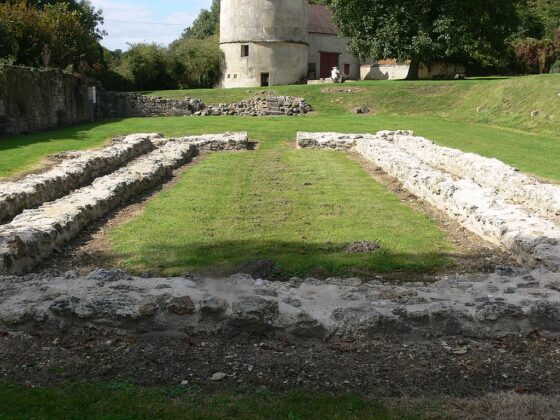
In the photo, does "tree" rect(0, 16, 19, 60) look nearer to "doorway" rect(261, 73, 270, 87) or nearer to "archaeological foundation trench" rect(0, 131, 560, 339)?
"doorway" rect(261, 73, 270, 87)

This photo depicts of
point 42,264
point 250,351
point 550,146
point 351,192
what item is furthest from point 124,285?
point 550,146

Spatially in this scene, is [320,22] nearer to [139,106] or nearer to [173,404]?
[139,106]

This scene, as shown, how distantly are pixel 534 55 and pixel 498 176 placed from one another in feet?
129

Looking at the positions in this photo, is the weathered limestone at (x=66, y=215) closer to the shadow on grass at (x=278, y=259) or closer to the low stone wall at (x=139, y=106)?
the shadow on grass at (x=278, y=259)

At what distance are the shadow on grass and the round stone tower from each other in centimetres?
3858

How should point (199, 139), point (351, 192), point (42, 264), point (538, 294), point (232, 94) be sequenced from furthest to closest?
point (232, 94) → point (199, 139) → point (351, 192) → point (42, 264) → point (538, 294)

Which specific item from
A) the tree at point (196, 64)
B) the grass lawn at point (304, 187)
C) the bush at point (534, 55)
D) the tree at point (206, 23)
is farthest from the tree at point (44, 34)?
the tree at point (206, 23)

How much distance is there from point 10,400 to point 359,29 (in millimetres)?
37017

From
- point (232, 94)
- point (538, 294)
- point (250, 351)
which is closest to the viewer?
point (250, 351)

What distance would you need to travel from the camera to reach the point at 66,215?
9703 mm

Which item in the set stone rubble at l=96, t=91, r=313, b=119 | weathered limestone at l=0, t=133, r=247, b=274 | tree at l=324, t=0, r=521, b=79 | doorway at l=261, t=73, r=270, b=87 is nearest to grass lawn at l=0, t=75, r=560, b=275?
weathered limestone at l=0, t=133, r=247, b=274

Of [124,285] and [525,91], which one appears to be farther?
[525,91]

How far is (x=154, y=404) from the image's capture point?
437cm

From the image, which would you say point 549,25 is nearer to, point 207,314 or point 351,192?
point 351,192
